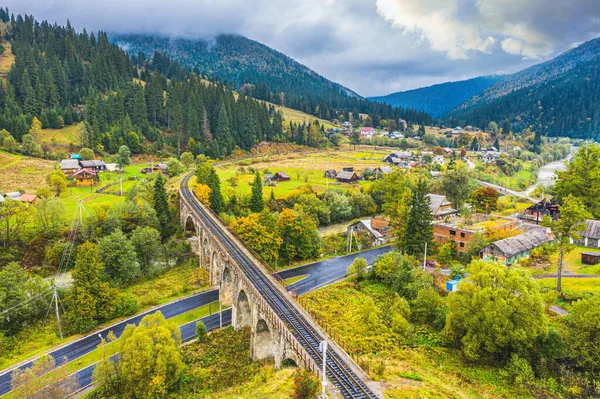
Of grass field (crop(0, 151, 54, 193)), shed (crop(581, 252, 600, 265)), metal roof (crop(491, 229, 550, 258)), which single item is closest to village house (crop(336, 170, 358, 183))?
metal roof (crop(491, 229, 550, 258))

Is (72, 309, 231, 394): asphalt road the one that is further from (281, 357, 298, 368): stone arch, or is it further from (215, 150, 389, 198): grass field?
(215, 150, 389, 198): grass field

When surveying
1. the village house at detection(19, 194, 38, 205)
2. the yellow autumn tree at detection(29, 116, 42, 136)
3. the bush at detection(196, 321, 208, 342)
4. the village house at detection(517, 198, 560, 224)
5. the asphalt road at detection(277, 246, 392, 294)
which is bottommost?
the bush at detection(196, 321, 208, 342)

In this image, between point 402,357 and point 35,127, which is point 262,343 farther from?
point 35,127

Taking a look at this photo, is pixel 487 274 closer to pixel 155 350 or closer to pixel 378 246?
pixel 155 350

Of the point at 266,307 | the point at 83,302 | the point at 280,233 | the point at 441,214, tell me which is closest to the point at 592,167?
the point at 441,214

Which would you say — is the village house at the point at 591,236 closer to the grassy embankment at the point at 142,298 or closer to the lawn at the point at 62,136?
the grassy embankment at the point at 142,298

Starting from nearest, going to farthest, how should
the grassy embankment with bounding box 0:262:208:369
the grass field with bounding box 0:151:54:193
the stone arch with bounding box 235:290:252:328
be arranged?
the grassy embankment with bounding box 0:262:208:369 → the stone arch with bounding box 235:290:252:328 → the grass field with bounding box 0:151:54:193

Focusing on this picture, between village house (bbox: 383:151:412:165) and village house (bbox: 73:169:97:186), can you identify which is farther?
village house (bbox: 383:151:412:165)

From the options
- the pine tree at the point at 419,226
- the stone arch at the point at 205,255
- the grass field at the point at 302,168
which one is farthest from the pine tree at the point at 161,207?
the pine tree at the point at 419,226
